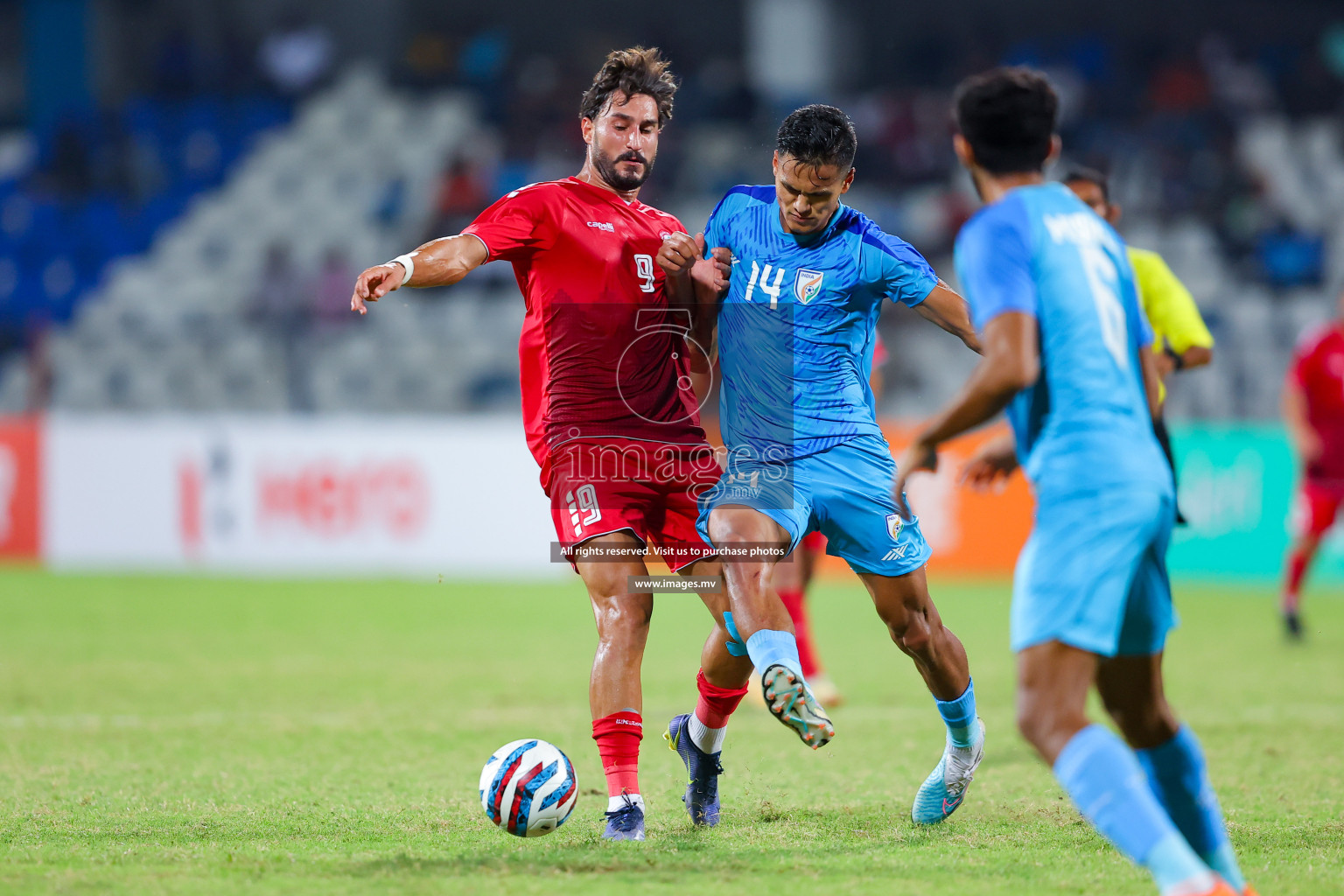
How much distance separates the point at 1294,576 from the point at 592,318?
26.1 ft

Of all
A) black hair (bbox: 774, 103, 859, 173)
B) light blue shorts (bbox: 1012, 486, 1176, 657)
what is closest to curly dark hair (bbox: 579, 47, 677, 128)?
black hair (bbox: 774, 103, 859, 173)

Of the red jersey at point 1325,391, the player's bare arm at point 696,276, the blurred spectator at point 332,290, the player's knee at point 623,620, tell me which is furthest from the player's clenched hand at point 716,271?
the blurred spectator at point 332,290

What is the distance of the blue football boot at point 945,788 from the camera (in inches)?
201

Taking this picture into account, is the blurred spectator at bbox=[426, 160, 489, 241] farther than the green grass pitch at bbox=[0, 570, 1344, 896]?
Yes

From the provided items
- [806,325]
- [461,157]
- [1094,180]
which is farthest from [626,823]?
[461,157]

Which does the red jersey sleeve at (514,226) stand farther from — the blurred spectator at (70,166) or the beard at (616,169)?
the blurred spectator at (70,166)

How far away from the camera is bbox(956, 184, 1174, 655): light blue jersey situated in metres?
3.51

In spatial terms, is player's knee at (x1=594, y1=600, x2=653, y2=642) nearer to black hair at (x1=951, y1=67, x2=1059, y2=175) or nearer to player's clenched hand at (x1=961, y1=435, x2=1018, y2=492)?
player's clenched hand at (x1=961, y1=435, x2=1018, y2=492)

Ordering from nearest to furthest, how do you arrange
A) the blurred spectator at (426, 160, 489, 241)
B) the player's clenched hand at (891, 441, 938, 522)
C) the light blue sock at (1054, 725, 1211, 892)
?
the light blue sock at (1054, 725, 1211, 892) → the player's clenched hand at (891, 441, 938, 522) → the blurred spectator at (426, 160, 489, 241)

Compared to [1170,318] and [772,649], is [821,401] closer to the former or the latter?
[772,649]

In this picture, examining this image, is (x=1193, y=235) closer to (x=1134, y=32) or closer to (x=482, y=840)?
(x=1134, y=32)

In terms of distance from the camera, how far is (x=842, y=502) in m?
5.00

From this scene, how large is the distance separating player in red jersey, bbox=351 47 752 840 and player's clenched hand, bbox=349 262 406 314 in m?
0.41

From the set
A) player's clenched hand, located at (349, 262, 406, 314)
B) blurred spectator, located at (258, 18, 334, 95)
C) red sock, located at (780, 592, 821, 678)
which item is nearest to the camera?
player's clenched hand, located at (349, 262, 406, 314)
